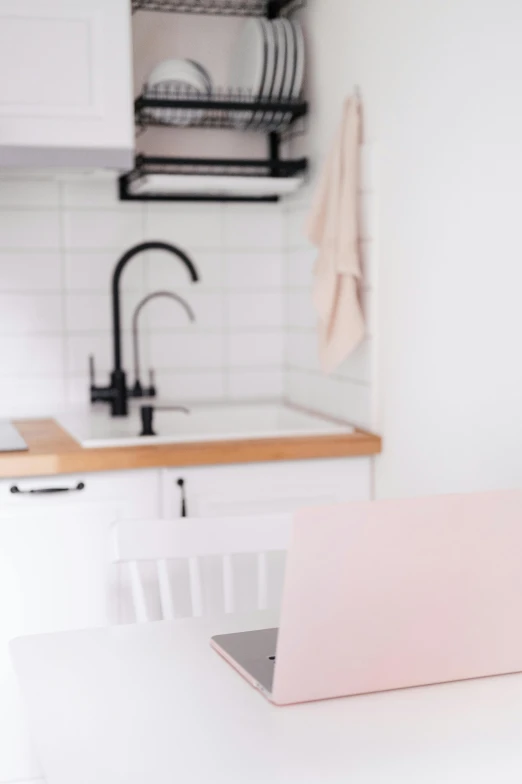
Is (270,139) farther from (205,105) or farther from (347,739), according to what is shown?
(347,739)

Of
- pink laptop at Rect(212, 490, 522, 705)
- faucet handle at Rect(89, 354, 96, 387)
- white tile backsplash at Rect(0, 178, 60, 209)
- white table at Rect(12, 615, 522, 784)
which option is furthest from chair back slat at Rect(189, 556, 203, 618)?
white tile backsplash at Rect(0, 178, 60, 209)

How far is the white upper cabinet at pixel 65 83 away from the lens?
2504 mm

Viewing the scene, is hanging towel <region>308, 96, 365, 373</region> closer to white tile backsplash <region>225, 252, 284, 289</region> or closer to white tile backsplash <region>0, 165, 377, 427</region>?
white tile backsplash <region>0, 165, 377, 427</region>

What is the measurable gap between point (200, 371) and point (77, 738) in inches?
84.0

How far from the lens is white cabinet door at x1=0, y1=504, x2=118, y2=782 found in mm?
2256

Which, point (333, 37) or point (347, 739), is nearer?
point (347, 739)

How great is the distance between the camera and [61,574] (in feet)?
7.50

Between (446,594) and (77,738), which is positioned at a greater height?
(446,594)

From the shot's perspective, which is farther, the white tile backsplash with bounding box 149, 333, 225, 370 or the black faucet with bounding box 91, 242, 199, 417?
the white tile backsplash with bounding box 149, 333, 225, 370

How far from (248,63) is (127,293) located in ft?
2.51

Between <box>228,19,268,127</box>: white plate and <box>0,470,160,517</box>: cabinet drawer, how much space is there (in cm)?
118

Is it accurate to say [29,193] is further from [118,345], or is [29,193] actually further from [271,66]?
[271,66]

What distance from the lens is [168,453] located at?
233 cm

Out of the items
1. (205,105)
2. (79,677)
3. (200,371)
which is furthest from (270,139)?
(79,677)
